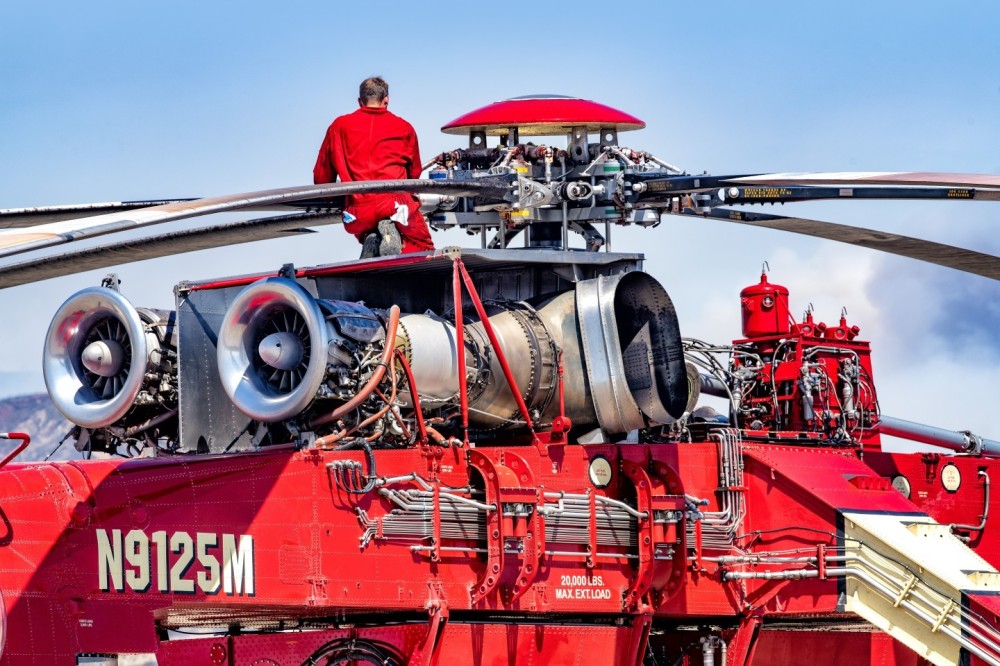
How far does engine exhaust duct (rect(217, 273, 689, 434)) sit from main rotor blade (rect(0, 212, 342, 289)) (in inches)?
40.4

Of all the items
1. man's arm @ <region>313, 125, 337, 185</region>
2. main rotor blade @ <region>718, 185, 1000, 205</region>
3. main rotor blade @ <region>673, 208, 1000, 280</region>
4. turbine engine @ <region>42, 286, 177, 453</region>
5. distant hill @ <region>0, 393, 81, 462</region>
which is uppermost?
→ man's arm @ <region>313, 125, 337, 185</region>

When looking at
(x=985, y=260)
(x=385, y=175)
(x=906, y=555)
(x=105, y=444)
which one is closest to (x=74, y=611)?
(x=105, y=444)

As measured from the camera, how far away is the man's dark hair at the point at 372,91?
15.9 metres

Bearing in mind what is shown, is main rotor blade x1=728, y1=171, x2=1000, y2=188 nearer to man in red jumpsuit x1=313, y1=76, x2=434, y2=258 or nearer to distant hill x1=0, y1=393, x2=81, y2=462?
man in red jumpsuit x1=313, y1=76, x2=434, y2=258

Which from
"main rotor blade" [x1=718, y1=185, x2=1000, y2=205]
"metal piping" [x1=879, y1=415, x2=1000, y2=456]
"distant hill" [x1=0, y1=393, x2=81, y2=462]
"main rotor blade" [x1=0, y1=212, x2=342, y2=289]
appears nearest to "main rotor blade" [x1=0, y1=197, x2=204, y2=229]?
"main rotor blade" [x1=0, y1=212, x2=342, y2=289]

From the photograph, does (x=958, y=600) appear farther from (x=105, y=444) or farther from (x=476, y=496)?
(x=105, y=444)

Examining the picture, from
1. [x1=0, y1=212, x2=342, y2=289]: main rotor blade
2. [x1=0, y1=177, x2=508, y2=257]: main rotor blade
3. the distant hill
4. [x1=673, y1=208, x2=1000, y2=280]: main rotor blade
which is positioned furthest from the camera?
the distant hill

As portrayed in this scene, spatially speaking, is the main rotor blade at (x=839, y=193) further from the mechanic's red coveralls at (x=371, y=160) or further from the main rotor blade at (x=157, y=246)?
the main rotor blade at (x=157, y=246)

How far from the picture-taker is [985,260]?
57.3 ft

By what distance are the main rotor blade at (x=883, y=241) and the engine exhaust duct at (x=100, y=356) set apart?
5898 mm

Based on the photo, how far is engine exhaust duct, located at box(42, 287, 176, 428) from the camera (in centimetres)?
1490

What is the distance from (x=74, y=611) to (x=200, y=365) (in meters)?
2.49

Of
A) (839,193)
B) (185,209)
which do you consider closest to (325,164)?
(185,209)

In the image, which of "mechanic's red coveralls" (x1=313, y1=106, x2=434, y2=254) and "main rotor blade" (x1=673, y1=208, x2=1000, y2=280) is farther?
"main rotor blade" (x1=673, y1=208, x2=1000, y2=280)
